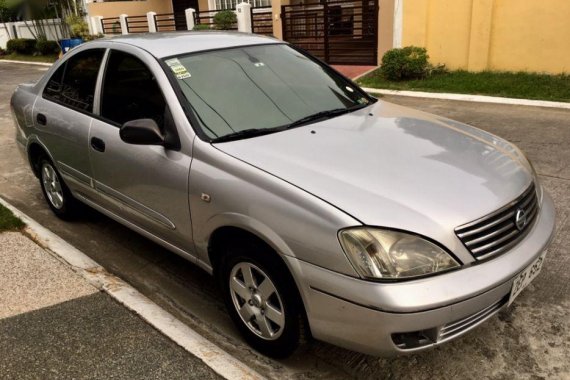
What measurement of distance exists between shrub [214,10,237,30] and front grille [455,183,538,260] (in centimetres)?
1421

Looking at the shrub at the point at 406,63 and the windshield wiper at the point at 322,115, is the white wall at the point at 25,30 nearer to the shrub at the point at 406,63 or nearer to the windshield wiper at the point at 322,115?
the shrub at the point at 406,63

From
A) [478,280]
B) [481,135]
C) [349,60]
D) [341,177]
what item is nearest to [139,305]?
[341,177]

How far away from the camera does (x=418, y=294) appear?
221 centimetres

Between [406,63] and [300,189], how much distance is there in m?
8.58

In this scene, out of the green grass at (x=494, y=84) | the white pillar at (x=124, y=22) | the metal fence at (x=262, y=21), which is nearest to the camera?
the green grass at (x=494, y=84)

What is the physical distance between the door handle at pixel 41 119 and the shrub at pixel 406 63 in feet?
24.9

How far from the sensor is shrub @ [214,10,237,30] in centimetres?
1562

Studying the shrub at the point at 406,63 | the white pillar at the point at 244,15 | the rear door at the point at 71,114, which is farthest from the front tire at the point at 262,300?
the white pillar at the point at 244,15

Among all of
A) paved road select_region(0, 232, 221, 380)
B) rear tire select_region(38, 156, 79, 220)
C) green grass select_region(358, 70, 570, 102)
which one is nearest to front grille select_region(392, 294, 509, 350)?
paved road select_region(0, 232, 221, 380)

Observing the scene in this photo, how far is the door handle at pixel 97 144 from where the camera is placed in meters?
3.69

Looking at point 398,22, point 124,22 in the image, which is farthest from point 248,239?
point 124,22

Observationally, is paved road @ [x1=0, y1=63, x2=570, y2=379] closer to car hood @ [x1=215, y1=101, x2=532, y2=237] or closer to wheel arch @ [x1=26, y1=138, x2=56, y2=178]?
wheel arch @ [x1=26, y1=138, x2=56, y2=178]

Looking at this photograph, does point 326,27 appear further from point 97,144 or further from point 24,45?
point 24,45

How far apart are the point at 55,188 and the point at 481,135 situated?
3662mm
